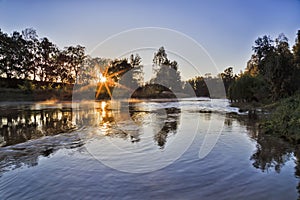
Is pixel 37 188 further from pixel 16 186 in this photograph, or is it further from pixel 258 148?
pixel 258 148

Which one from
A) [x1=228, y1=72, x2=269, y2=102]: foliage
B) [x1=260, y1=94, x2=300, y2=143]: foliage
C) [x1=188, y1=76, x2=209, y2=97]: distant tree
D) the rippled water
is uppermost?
[x1=188, y1=76, x2=209, y2=97]: distant tree

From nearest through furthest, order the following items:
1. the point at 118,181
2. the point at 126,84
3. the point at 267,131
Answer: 1. the point at 118,181
2. the point at 267,131
3. the point at 126,84

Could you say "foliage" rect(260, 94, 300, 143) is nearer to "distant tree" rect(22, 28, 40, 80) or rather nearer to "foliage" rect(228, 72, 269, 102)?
"foliage" rect(228, 72, 269, 102)

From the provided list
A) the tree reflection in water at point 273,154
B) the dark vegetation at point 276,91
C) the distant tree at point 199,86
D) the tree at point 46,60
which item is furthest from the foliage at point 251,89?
the distant tree at point 199,86

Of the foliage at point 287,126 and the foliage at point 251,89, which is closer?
the foliage at point 287,126

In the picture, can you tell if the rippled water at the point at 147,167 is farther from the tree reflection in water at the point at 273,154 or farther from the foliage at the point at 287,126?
the foliage at the point at 287,126

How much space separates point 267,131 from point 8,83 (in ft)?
181

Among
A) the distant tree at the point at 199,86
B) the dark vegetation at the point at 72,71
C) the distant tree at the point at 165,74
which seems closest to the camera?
the dark vegetation at the point at 72,71

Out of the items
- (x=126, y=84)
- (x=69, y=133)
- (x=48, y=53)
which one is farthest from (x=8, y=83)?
(x=69, y=133)

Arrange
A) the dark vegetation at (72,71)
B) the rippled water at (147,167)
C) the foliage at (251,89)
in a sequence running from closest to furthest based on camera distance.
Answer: the rippled water at (147,167) → the foliage at (251,89) → the dark vegetation at (72,71)

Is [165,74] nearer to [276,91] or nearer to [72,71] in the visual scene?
[72,71]

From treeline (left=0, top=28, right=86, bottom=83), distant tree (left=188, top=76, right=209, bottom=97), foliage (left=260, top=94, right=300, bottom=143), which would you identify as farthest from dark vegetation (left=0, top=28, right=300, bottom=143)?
foliage (left=260, top=94, right=300, bottom=143)

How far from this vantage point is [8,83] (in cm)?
5303

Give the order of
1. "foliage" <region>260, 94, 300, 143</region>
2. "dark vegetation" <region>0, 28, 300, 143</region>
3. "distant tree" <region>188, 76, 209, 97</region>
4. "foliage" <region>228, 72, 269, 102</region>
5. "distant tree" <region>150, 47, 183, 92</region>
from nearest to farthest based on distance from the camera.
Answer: "foliage" <region>260, 94, 300, 143</region> → "foliage" <region>228, 72, 269, 102</region> → "dark vegetation" <region>0, 28, 300, 143</region> → "distant tree" <region>150, 47, 183, 92</region> → "distant tree" <region>188, 76, 209, 97</region>
